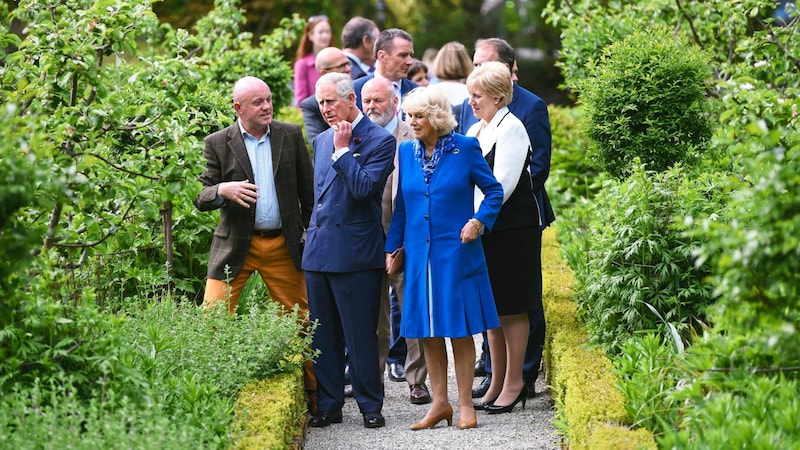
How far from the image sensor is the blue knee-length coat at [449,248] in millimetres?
6316

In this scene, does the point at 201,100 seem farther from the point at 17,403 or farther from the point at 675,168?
the point at 17,403

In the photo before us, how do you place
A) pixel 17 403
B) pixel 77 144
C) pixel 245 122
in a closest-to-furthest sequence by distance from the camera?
pixel 17 403, pixel 77 144, pixel 245 122

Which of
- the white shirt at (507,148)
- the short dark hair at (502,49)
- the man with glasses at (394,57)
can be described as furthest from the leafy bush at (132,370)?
the man with glasses at (394,57)

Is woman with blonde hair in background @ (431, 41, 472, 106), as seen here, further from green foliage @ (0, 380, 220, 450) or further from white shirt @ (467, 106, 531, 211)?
green foliage @ (0, 380, 220, 450)

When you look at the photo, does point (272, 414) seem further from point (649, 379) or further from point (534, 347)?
point (534, 347)

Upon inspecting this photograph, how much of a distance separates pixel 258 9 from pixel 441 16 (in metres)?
11.1

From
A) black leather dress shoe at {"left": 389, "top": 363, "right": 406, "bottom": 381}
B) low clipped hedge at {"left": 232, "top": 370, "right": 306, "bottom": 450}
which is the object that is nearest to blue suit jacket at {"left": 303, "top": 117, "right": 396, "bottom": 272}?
low clipped hedge at {"left": 232, "top": 370, "right": 306, "bottom": 450}

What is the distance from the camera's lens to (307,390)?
7082 millimetres

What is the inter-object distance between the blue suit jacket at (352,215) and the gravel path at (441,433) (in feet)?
3.18

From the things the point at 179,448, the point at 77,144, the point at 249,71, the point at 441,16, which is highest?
the point at 441,16

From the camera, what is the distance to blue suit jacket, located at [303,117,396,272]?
6.47 metres

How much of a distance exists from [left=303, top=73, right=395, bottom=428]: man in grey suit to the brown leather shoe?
62cm

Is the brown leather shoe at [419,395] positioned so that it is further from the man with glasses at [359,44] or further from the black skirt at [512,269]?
the man with glasses at [359,44]

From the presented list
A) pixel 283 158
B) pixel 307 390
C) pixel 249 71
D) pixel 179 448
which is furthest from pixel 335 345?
pixel 249 71
